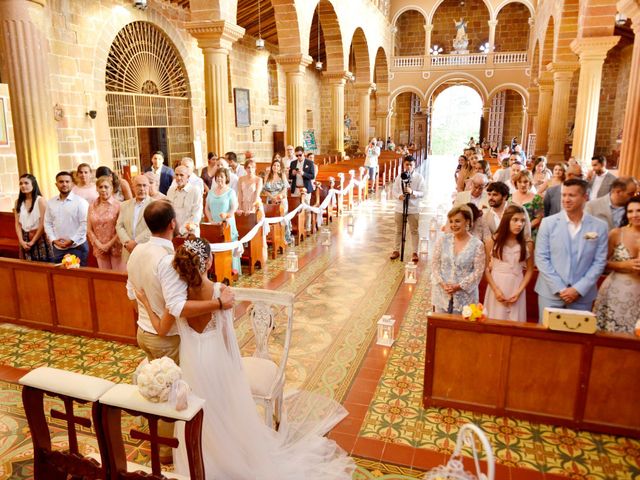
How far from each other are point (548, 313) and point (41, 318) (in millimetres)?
5021

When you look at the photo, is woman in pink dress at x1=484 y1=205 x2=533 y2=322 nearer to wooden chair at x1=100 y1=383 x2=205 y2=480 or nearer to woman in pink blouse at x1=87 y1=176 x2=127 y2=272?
wooden chair at x1=100 y1=383 x2=205 y2=480

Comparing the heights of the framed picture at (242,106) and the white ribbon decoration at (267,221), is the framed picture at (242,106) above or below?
above

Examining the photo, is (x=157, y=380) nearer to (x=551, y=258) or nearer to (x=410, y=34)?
(x=551, y=258)

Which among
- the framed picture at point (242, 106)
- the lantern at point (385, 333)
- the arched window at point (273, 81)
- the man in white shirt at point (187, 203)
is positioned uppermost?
the arched window at point (273, 81)

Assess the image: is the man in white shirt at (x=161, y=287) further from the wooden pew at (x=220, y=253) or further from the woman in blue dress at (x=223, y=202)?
the woman in blue dress at (x=223, y=202)

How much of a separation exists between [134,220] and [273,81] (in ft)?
56.0

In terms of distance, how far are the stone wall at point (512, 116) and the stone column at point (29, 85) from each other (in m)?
26.8

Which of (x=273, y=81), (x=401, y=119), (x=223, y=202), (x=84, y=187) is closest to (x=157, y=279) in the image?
(x=84, y=187)

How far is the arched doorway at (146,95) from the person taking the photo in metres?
11.9

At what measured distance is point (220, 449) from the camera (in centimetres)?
268

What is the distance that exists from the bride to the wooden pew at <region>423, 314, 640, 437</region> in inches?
52.6

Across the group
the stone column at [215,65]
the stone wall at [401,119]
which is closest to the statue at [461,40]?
the stone wall at [401,119]

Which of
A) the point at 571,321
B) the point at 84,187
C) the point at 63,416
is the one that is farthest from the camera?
the point at 84,187

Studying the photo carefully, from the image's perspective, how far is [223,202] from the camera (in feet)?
22.6
